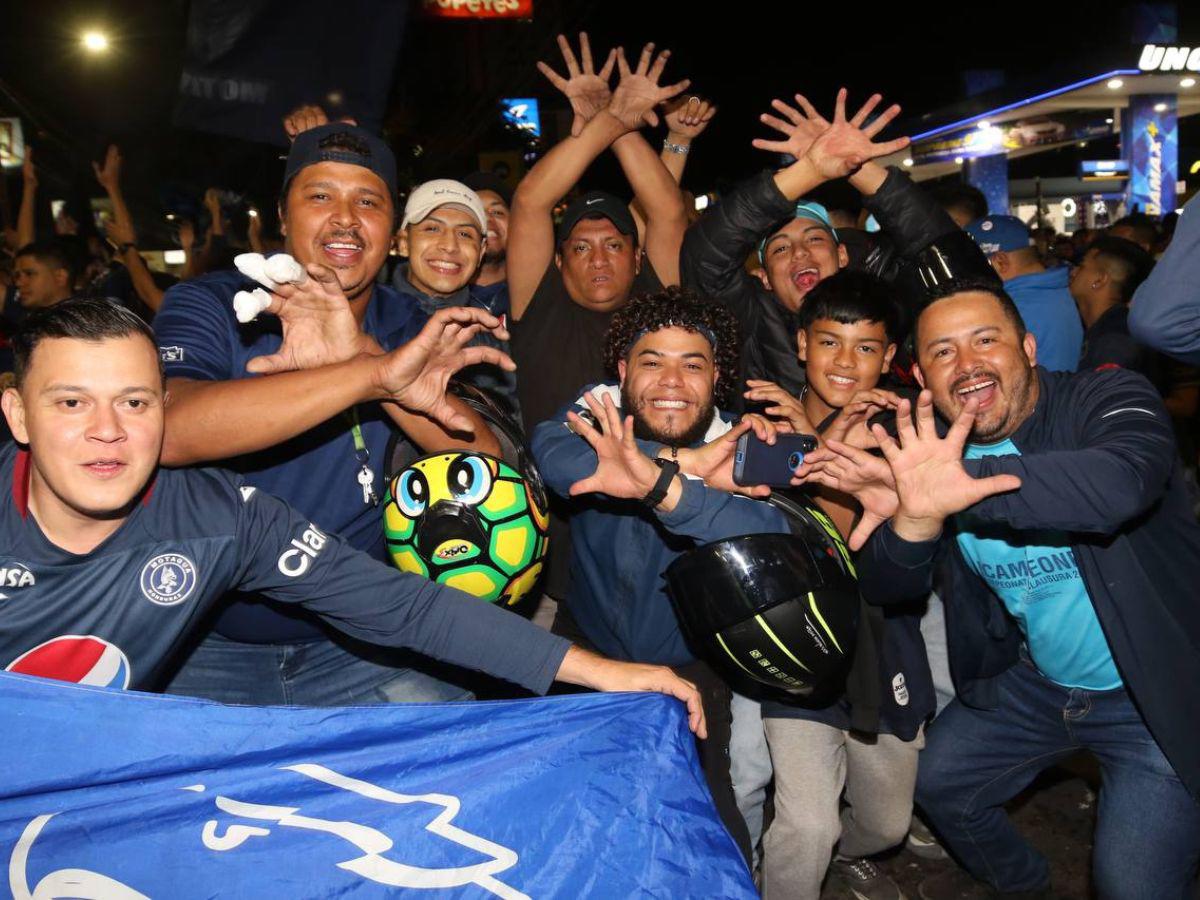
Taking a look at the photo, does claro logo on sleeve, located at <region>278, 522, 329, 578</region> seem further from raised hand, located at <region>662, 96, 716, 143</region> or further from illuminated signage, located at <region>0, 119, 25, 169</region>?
illuminated signage, located at <region>0, 119, 25, 169</region>

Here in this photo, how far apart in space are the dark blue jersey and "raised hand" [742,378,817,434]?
59.4 inches

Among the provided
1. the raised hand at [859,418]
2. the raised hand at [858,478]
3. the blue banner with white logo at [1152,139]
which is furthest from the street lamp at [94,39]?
the blue banner with white logo at [1152,139]

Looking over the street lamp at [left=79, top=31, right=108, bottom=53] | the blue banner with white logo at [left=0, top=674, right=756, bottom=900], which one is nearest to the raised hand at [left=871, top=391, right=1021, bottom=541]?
the blue banner with white logo at [left=0, top=674, right=756, bottom=900]

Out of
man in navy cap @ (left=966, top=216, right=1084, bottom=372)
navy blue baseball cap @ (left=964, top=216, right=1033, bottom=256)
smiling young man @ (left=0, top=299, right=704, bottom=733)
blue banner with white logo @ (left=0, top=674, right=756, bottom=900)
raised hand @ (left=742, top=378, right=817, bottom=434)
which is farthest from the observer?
navy blue baseball cap @ (left=964, top=216, right=1033, bottom=256)

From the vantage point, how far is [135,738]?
87.6 inches

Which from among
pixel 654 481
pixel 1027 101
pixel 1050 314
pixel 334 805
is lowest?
pixel 334 805

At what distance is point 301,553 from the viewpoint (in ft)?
9.48

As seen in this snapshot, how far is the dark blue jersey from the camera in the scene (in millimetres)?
2594

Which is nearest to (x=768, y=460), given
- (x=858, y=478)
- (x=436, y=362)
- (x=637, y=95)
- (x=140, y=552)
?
(x=858, y=478)

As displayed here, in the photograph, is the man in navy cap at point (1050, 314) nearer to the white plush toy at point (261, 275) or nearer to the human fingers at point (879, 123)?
the human fingers at point (879, 123)

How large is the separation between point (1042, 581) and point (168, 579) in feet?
A: 10.0

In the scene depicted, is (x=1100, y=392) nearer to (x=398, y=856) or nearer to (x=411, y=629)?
(x=411, y=629)

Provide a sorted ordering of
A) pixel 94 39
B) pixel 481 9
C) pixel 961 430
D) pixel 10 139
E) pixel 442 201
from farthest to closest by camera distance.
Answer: pixel 94 39 < pixel 481 9 < pixel 10 139 < pixel 442 201 < pixel 961 430

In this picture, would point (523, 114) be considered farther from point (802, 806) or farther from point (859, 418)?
point (802, 806)
